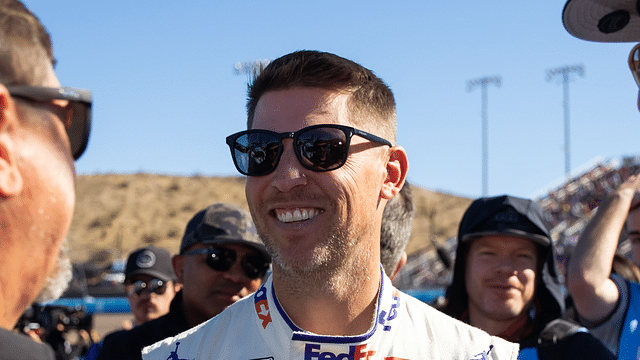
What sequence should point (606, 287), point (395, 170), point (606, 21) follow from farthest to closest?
point (606, 287)
point (606, 21)
point (395, 170)

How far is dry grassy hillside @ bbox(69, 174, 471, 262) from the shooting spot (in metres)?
55.0

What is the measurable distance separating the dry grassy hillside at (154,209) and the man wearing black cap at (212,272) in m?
48.0

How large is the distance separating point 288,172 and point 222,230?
1.33 meters

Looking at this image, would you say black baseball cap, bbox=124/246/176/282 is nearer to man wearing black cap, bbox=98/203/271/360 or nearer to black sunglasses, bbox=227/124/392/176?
man wearing black cap, bbox=98/203/271/360

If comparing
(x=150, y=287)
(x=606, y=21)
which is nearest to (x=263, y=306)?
(x=606, y=21)

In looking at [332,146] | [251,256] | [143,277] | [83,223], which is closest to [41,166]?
[332,146]

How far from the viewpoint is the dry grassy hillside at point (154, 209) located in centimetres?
5500

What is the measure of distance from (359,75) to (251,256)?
1.50m

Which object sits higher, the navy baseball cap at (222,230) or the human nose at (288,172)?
the human nose at (288,172)

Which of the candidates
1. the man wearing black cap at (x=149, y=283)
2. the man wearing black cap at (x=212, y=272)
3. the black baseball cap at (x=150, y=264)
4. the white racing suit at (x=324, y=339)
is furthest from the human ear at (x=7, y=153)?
the black baseball cap at (x=150, y=264)

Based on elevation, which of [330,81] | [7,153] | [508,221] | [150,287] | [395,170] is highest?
[330,81]

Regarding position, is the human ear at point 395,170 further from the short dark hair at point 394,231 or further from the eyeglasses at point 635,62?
the eyeglasses at point 635,62

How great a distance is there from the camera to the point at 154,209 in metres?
63.3

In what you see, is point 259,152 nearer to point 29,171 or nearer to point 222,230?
point 29,171
